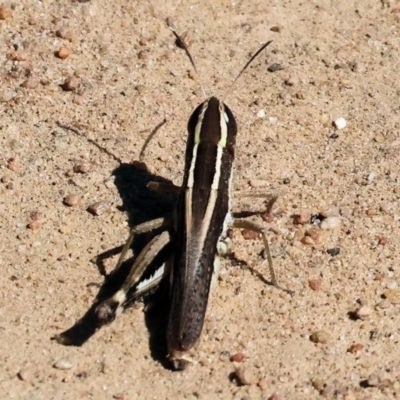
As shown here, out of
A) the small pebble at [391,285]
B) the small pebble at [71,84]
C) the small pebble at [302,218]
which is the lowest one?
the small pebble at [391,285]

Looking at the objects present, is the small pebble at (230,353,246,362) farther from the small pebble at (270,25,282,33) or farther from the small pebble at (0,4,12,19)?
the small pebble at (0,4,12,19)

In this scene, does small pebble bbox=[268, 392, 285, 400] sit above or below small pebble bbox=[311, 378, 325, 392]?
above

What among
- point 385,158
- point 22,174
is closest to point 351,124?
point 385,158

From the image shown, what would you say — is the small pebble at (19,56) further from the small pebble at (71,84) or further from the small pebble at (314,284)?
the small pebble at (314,284)

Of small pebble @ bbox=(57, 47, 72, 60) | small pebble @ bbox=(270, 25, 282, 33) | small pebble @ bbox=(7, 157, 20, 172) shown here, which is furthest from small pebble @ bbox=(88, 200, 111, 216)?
small pebble @ bbox=(270, 25, 282, 33)

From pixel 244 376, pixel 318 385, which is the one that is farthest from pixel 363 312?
pixel 244 376

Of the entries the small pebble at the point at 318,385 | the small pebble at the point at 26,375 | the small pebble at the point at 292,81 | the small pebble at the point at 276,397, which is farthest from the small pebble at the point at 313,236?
the small pebble at the point at 26,375
